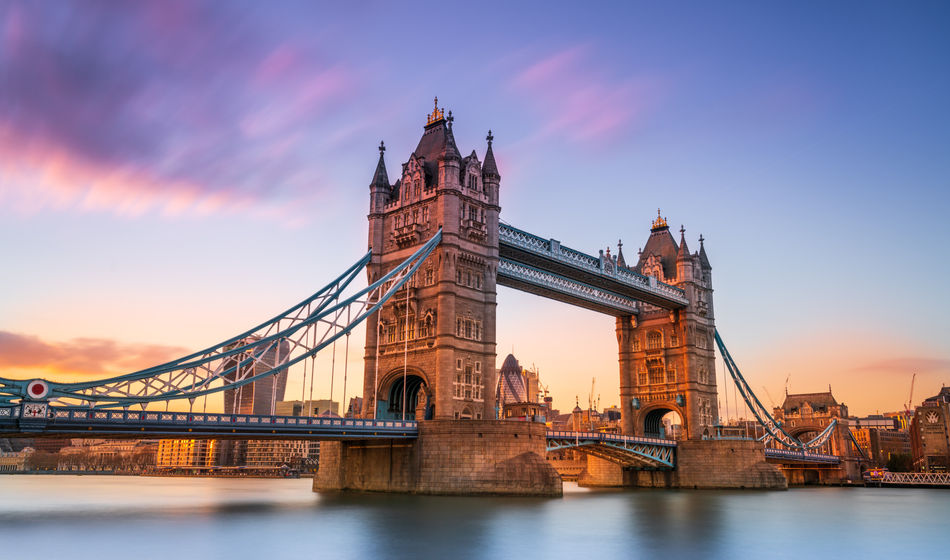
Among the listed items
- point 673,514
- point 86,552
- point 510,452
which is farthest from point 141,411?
point 673,514

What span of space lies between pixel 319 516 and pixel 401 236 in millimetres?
25007

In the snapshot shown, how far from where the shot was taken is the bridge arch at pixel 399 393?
186 feet

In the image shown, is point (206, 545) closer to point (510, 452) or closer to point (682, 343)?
point (510, 452)

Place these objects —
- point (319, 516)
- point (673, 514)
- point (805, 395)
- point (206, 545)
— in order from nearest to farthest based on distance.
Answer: point (206, 545) < point (319, 516) < point (673, 514) < point (805, 395)

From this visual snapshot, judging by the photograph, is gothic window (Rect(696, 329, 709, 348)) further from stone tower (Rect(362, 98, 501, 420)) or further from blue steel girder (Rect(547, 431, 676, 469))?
stone tower (Rect(362, 98, 501, 420))

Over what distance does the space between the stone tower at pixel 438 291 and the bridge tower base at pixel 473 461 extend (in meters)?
3.58

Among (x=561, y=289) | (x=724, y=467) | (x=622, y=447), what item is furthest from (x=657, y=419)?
(x=561, y=289)

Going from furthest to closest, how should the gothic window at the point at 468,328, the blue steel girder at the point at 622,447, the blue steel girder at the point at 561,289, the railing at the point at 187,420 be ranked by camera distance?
1. the blue steel girder at the point at 561,289
2. the blue steel girder at the point at 622,447
3. the gothic window at the point at 468,328
4. the railing at the point at 187,420

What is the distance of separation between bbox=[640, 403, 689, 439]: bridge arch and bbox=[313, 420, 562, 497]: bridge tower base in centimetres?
3536

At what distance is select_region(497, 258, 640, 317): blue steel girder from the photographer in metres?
65.2

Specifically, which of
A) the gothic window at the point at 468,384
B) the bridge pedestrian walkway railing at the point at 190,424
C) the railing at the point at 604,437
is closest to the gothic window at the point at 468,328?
the gothic window at the point at 468,384

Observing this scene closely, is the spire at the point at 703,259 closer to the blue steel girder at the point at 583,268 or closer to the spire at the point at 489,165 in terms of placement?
the blue steel girder at the point at 583,268

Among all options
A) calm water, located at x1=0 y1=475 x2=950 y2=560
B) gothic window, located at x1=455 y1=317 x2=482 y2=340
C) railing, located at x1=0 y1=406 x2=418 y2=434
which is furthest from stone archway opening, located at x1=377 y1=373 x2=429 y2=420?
calm water, located at x1=0 y1=475 x2=950 y2=560

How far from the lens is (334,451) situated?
57219mm
